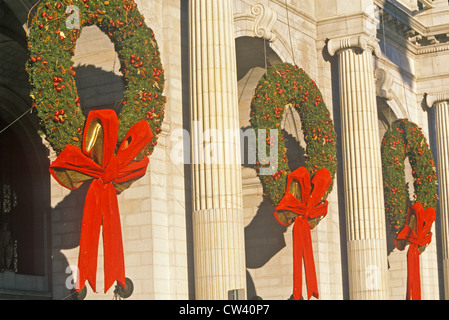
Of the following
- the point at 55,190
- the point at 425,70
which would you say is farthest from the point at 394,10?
the point at 55,190

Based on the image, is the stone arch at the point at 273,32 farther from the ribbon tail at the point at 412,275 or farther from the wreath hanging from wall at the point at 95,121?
the ribbon tail at the point at 412,275

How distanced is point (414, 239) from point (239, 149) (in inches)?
508

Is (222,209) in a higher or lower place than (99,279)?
higher

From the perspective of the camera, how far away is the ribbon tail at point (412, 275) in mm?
37344

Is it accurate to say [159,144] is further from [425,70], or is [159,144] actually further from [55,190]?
[425,70]

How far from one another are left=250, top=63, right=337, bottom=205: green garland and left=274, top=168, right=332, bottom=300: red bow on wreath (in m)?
0.36

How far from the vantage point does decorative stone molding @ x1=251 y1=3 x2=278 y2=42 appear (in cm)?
3164

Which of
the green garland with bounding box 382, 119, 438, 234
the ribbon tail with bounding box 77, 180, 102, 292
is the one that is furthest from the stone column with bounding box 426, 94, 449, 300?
the ribbon tail with bounding box 77, 180, 102, 292

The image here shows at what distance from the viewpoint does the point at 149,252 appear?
2642 cm
